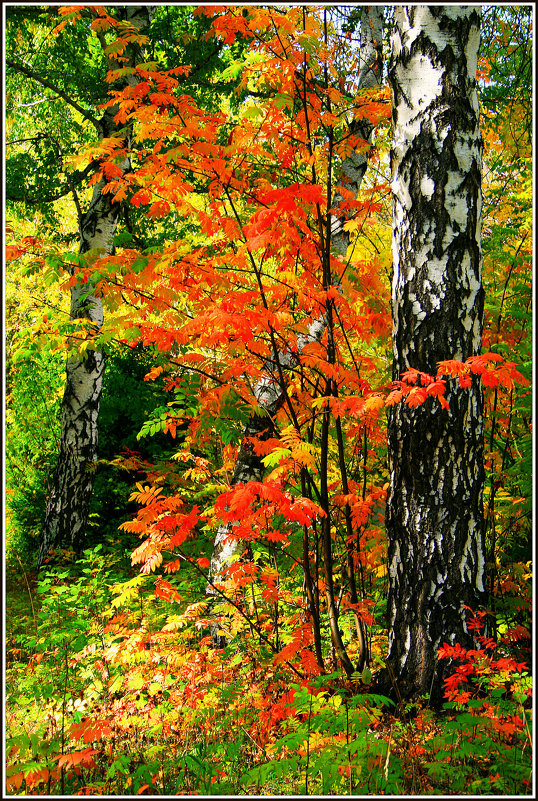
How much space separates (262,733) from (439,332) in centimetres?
203

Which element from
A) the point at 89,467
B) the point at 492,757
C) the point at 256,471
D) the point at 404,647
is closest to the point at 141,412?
the point at 89,467

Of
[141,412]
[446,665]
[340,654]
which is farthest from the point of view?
[141,412]

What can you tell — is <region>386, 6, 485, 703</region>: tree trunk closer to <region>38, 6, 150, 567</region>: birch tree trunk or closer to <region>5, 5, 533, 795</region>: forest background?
<region>5, 5, 533, 795</region>: forest background

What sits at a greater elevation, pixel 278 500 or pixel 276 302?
pixel 276 302

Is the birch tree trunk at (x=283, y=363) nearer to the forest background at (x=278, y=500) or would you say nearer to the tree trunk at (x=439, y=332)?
the forest background at (x=278, y=500)

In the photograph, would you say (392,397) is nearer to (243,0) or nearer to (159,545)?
(159,545)

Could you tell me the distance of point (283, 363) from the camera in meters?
3.74

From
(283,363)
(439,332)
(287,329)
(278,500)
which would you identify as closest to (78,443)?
(283,363)

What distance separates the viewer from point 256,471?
4238 millimetres

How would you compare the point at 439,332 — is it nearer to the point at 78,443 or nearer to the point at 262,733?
the point at 262,733

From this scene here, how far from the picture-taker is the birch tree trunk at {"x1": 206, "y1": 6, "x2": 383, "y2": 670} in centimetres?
390

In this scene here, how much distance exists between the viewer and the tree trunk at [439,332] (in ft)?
8.13

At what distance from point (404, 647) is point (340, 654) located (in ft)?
1.67

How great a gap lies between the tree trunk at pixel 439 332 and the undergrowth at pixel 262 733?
0.54ft
